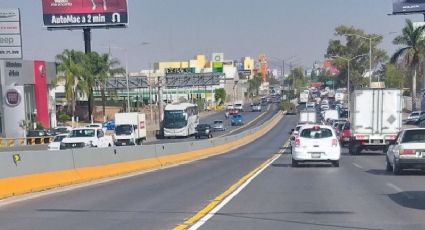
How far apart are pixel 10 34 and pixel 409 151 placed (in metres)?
44.5

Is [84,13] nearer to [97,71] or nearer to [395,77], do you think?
[97,71]

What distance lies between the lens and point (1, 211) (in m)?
14.7

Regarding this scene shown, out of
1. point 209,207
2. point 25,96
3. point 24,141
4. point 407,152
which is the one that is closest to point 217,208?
point 209,207

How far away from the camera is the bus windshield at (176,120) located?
79.0m

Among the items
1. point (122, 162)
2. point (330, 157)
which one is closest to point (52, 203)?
point (122, 162)

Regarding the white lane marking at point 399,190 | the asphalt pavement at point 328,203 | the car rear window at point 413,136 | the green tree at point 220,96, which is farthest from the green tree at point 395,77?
the white lane marking at point 399,190

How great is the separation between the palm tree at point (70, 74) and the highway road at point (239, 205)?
6938 centimetres

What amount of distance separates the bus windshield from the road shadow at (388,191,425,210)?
61725mm

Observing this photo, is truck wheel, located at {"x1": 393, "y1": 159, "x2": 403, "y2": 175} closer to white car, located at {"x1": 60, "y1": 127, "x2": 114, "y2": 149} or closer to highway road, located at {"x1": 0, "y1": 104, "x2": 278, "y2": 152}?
white car, located at {"x1": 60, "y1": 127, "x2": 114, "y2": 149}

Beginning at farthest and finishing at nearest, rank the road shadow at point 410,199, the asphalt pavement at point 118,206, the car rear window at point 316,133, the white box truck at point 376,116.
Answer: the white box truck at point 376,116
the car rear window at point 316,133
the road shadow at point 410,199
the asphalt pavement at point 118,206

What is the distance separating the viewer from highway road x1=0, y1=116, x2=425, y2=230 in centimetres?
1245

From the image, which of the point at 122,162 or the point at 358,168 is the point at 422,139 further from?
the point at 122,162

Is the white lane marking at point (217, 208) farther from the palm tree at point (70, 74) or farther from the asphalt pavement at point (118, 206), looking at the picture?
the palm tree at point (70, 74)

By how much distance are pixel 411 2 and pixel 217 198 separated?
82.0 meters
